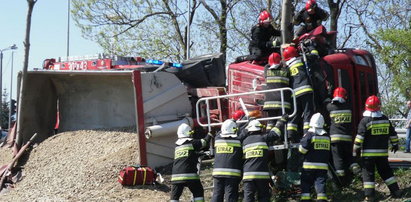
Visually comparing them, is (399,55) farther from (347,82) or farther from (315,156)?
(315,156)

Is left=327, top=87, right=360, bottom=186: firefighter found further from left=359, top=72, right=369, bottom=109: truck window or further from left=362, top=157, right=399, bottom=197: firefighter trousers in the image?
left=359, top=72, right=369, bottom=109: truck window

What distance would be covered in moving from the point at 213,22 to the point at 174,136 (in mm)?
14454

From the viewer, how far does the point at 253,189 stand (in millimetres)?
8297

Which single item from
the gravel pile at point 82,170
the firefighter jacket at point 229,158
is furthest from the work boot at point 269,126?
the gravel pile at point 82,170

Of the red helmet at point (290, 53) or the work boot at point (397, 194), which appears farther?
the red helmet at point (290, 53)

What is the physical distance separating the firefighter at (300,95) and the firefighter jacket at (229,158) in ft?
2.68

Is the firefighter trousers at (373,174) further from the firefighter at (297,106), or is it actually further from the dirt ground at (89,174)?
the firefighter at (297,106)

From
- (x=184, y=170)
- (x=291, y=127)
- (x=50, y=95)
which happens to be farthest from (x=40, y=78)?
(x=291, y=127)

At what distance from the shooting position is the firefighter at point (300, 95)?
28.6ft

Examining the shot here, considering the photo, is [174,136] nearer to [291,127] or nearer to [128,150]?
[128,150]

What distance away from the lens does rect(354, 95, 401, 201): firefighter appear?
27.7 ft

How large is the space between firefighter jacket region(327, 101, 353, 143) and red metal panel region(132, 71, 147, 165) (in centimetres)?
334

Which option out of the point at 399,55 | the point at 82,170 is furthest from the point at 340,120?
the point at 399,55

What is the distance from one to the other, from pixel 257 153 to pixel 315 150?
830mm
